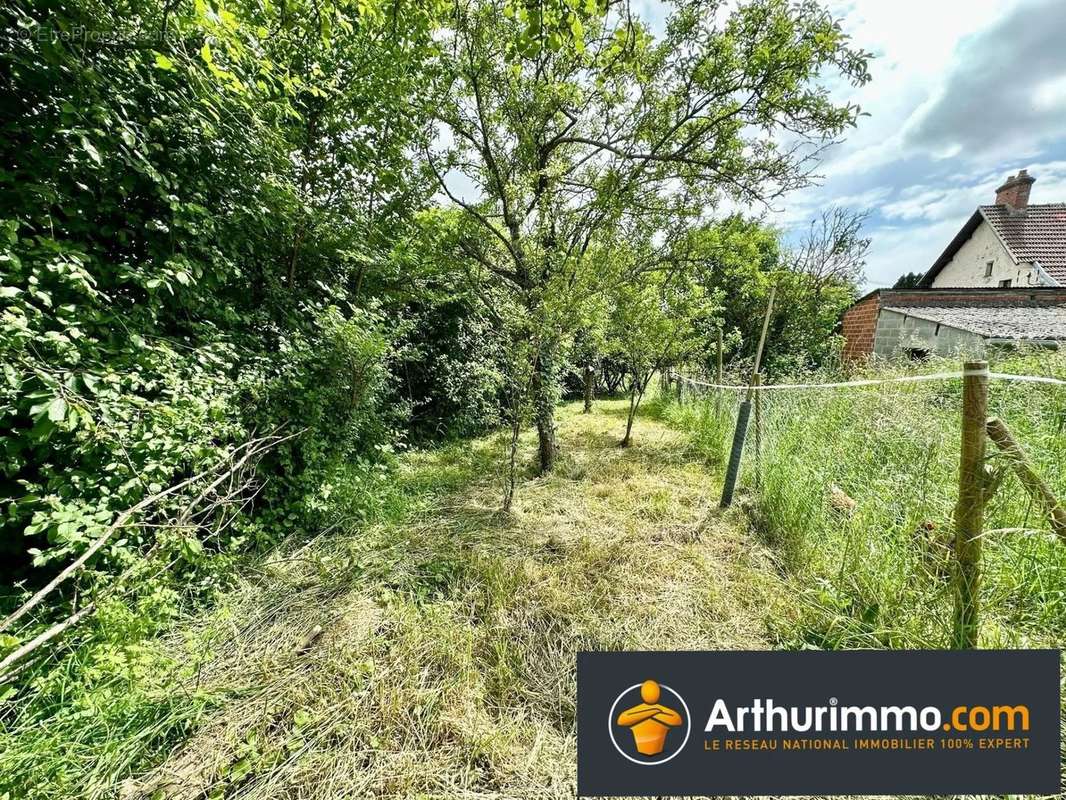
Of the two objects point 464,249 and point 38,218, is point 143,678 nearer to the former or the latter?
point 38,218

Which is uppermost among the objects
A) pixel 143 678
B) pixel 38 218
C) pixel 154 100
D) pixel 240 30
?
pixel 240 30

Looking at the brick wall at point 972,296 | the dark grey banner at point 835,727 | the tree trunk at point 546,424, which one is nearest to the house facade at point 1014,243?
the brick wall at point 972,296

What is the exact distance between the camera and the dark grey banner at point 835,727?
1394 mm

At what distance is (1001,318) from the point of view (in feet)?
25.6

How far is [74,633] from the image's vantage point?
1.75 meters

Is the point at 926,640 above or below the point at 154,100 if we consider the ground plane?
below

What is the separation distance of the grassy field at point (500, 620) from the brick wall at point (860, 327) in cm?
941

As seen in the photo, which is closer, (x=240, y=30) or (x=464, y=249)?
(x=240, y=30)

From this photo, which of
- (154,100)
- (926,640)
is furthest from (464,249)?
(926,640)

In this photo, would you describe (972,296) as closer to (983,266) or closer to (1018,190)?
(983,266)

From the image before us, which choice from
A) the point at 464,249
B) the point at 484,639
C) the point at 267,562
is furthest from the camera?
the point at 464,249

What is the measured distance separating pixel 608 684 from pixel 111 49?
477 cm

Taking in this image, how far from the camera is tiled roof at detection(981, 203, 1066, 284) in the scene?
1124 centimetres

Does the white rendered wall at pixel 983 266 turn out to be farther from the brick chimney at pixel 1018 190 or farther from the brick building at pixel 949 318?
the brick building at pixel 949 318
